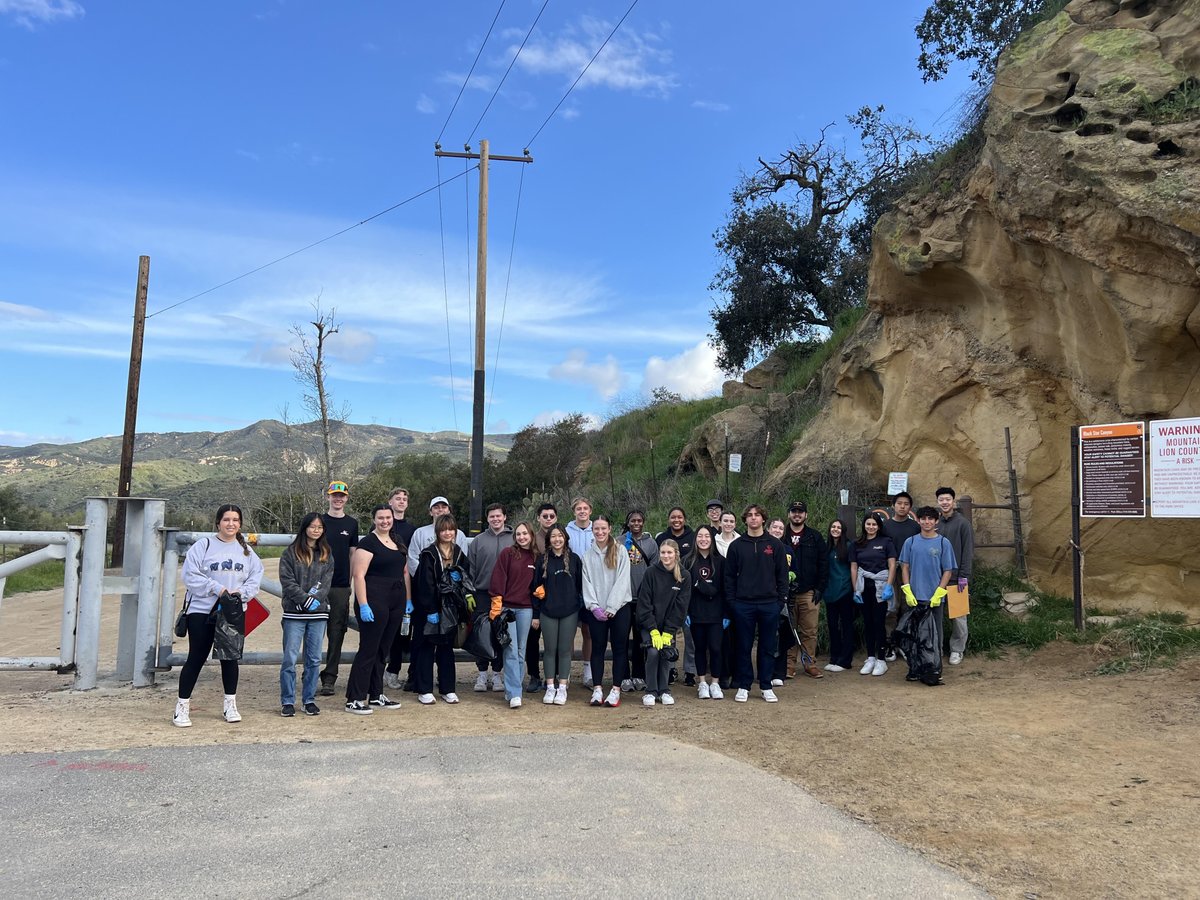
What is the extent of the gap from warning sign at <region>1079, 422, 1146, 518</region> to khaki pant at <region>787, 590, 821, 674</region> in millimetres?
3168

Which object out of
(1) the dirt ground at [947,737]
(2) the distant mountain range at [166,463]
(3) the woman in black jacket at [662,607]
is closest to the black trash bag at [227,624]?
(1) the dirt ground at [947,737]

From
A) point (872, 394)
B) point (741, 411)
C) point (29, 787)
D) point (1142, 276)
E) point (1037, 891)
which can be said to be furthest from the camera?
point (741, 411)

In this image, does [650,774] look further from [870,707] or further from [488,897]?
[870,707]

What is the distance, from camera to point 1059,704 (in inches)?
296

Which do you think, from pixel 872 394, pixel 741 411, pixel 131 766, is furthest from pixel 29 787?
pixel 741 411

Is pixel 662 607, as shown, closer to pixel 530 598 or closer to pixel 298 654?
pixel 530 598

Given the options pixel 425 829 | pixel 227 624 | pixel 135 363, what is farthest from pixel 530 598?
pixel 135 363

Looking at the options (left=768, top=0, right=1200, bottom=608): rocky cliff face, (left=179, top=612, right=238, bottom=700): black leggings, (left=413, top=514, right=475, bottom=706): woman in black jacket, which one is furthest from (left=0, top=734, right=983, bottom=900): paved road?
(left=768, top=0, right=1200, bottom=608): rocky cliff face

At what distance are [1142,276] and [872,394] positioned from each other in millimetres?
5581

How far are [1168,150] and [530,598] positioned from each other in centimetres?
791

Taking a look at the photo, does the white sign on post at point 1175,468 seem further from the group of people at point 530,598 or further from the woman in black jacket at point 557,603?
the woman in black jacket at point 557,603

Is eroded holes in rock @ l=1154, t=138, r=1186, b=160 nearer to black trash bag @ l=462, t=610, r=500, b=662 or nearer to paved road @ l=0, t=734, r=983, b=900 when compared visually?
paved road @ l=0, t=734, r=983, b=900

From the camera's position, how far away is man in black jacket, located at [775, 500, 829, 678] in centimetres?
950

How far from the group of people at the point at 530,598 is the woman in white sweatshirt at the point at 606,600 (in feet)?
0.05
